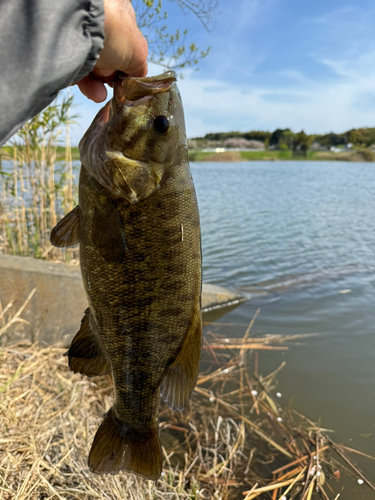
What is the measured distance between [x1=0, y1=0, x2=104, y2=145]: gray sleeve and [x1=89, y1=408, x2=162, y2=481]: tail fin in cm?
145

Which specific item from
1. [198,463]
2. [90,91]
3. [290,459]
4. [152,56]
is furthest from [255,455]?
[152,56]

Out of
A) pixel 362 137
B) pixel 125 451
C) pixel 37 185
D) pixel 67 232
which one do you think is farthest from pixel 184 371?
pixel 362 137

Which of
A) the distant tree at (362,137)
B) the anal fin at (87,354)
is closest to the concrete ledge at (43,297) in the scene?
the anal fin at (87,354)

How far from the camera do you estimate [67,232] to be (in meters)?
1.72

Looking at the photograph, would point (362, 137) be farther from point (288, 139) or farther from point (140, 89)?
point (140, 89)

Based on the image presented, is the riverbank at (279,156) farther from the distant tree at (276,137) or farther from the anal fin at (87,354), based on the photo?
the anal fin at (87,354)

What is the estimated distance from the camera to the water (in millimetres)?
4473

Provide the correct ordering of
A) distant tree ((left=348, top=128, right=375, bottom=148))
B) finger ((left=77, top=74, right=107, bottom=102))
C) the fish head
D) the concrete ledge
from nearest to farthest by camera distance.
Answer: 1. the fish head
2. finger ((left=77, top=74, right=107, bottom=102))
3. the concrete ledge
4. distant tree ((left=348, top=128, right=375, bottom=148))

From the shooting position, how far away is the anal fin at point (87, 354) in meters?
1.80

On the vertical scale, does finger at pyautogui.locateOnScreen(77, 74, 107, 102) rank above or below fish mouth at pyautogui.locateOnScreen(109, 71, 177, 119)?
above

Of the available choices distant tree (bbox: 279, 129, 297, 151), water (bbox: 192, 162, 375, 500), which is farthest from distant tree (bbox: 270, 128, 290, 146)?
water (bbox: 192, 162, 375, 500)

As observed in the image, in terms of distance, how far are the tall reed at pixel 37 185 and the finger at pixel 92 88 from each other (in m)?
4.12

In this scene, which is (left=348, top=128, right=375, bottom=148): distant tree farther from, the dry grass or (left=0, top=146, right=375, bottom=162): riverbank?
the dry grass

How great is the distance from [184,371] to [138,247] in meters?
0.66
